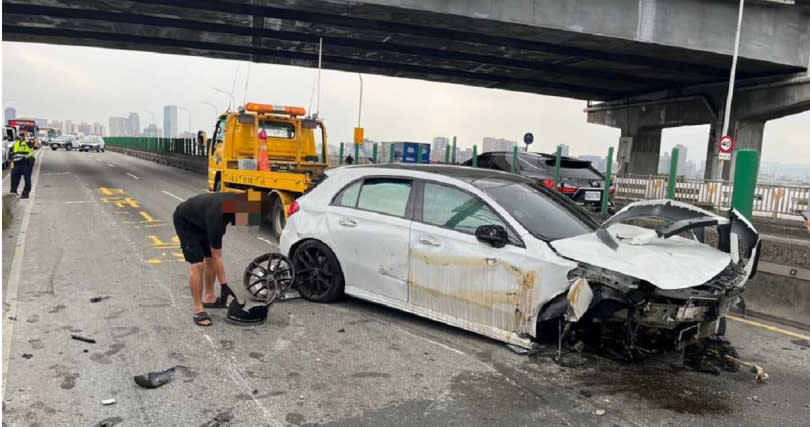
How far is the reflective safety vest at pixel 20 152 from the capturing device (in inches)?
554

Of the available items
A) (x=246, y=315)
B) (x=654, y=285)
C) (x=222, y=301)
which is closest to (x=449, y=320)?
(x=654, y=285)

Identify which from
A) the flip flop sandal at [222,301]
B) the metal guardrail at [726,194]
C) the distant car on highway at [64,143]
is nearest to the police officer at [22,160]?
the flip flop sandal at [222,301]

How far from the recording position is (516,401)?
3.74m

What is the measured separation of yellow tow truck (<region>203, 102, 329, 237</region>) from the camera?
11.3 m

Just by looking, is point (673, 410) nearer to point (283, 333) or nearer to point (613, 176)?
point (283, 333)

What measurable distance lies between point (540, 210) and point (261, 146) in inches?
306

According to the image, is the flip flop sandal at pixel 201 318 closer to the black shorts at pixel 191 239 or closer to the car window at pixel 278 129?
the black shorts at pixel 191 239

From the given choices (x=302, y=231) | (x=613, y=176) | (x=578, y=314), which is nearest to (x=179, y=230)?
(x=302, y=231)

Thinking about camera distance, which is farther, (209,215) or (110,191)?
(110,191)

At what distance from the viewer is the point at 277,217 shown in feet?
32.8

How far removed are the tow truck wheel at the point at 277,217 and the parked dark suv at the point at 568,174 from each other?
5514 mm

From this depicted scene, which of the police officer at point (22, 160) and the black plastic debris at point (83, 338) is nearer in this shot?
the black plastic debris at point (83, 338)

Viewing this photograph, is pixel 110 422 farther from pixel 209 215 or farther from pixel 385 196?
pixel 385 196

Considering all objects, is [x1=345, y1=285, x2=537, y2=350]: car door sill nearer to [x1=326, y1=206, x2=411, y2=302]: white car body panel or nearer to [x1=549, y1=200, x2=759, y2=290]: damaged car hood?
[x1=326, y1=206, x2=411, y2=302]: white car body panel
